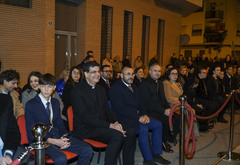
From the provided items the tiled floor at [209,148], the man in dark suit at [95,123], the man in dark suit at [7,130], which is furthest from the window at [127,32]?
the man in dark suit at [7,130]

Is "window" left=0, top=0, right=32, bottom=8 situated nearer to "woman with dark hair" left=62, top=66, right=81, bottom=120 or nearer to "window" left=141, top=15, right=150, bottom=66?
"woman with dark hair" left=62, top=66, right=81, bottom=120

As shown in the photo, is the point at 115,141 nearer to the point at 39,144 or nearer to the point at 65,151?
the point at 65,151

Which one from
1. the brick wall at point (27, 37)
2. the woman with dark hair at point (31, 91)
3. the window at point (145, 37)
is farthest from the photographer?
the window at point (145, 37)

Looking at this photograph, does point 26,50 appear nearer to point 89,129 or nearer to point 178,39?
point 89,129

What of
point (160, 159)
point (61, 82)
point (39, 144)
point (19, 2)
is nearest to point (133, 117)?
point (160, 159)

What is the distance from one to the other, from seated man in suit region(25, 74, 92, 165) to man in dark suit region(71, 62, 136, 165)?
1.20 ft

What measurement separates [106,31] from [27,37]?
15.4ft

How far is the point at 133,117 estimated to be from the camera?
4816 millimetres

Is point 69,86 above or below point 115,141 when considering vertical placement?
above

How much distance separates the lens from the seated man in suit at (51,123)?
3494 millimetres

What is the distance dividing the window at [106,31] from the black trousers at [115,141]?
319 inches

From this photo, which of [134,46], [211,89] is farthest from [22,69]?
[134,46]

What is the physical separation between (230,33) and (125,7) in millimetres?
28023

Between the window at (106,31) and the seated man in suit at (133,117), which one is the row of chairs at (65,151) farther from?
the window at (106,31)
